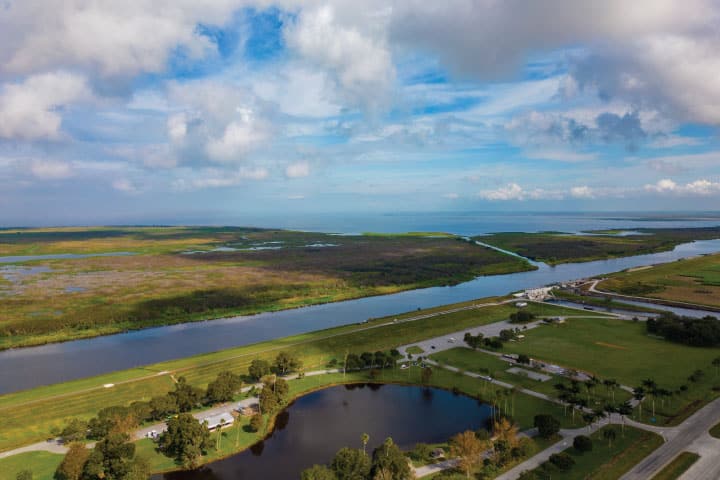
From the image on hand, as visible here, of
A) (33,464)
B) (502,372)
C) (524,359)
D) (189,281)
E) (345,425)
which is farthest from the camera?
(189,281)

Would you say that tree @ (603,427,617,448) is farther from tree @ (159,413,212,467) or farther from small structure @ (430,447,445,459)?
tree @ (159,413,212,467)

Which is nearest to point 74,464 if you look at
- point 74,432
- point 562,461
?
point 74,432

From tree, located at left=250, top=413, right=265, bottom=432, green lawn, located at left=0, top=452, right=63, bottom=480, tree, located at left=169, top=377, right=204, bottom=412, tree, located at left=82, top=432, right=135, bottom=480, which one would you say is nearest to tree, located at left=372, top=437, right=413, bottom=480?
tree, located at left=250, top=413, right=265, bottom=432

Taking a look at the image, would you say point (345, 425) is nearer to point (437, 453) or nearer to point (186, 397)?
point (437, 453)

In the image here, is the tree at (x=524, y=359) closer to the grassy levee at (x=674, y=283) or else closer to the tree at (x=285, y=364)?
the tree at (x=285, y=364)

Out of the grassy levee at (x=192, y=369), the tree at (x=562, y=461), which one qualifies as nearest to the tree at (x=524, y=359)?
the grassy levee at (x=192, y=369)

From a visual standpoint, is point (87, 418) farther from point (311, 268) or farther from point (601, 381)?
point (311, 268)
